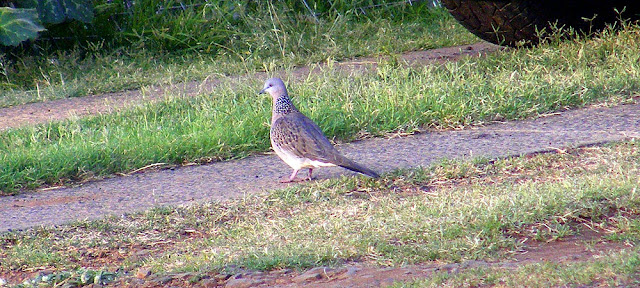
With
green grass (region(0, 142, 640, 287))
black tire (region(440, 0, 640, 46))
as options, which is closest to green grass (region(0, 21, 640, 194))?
black tire (region(440, 0, 640, 46))

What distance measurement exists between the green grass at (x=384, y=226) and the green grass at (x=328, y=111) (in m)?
1.02

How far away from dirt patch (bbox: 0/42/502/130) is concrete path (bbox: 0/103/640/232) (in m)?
1.79

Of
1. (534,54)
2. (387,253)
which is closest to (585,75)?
(534,54)

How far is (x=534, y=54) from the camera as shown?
26.6 ft

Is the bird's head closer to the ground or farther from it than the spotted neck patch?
farther from it

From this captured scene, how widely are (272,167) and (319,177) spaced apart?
39 cm

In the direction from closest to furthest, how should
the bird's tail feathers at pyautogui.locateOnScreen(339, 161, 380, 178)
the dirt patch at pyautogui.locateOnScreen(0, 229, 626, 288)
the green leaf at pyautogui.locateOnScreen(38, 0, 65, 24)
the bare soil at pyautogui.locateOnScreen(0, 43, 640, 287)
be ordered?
the dirt patch at pyautogui.locateOnScreen(0, 229, 626, 288), the bare soil at pyautogui.locateOnScreen(0, 43, 640, 287), the bird's tail feathers at pyautogui.locateOnScreen(339, 161, 380, 178), the green leaf at pyautogui.locateOnScreen(38, 0, 65, 24)

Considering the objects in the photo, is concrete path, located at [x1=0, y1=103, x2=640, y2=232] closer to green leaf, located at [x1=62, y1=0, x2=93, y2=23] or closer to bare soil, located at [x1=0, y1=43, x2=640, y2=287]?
bare soil, located at [x1=0, y1=43, x2=640, y2=287]

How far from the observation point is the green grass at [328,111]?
18.9ft

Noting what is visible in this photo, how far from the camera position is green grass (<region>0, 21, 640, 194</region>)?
577cm

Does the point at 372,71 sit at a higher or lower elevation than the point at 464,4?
lower

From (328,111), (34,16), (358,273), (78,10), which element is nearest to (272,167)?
(328,111)

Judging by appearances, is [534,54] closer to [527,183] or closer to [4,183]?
[527,183]

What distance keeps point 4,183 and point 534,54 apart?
16.4 feet
